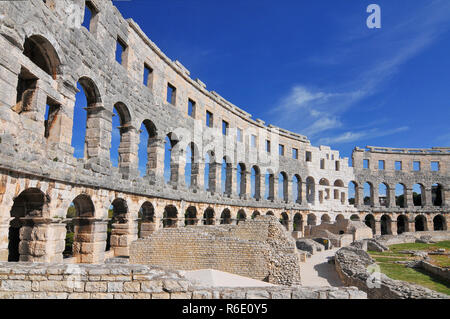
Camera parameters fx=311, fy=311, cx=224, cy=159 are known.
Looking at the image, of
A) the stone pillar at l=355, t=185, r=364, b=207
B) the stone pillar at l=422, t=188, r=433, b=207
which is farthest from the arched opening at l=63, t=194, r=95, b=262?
the stone pillar at l=422, t=188, r=433, b=207

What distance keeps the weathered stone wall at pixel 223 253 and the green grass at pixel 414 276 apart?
4.76 m

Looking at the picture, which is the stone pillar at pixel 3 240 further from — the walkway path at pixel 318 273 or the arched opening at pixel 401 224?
the arched opening at pixel 401 224

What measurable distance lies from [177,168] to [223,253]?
27.9 ft

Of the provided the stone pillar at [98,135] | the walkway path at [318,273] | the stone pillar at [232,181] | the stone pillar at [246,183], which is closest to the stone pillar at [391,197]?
the stone pillar at [246,183]

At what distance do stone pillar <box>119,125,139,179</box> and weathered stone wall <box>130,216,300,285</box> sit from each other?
3419 millimetres

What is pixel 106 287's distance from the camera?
17.1 ft

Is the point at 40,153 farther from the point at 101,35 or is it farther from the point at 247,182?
the point at 247,182

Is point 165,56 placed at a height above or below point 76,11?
above

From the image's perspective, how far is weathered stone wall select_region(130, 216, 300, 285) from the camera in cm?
1144

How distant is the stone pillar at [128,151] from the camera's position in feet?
47.5

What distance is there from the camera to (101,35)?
1301cm

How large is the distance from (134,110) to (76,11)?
196 inches

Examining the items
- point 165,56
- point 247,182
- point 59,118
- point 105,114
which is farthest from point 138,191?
point 247,182
